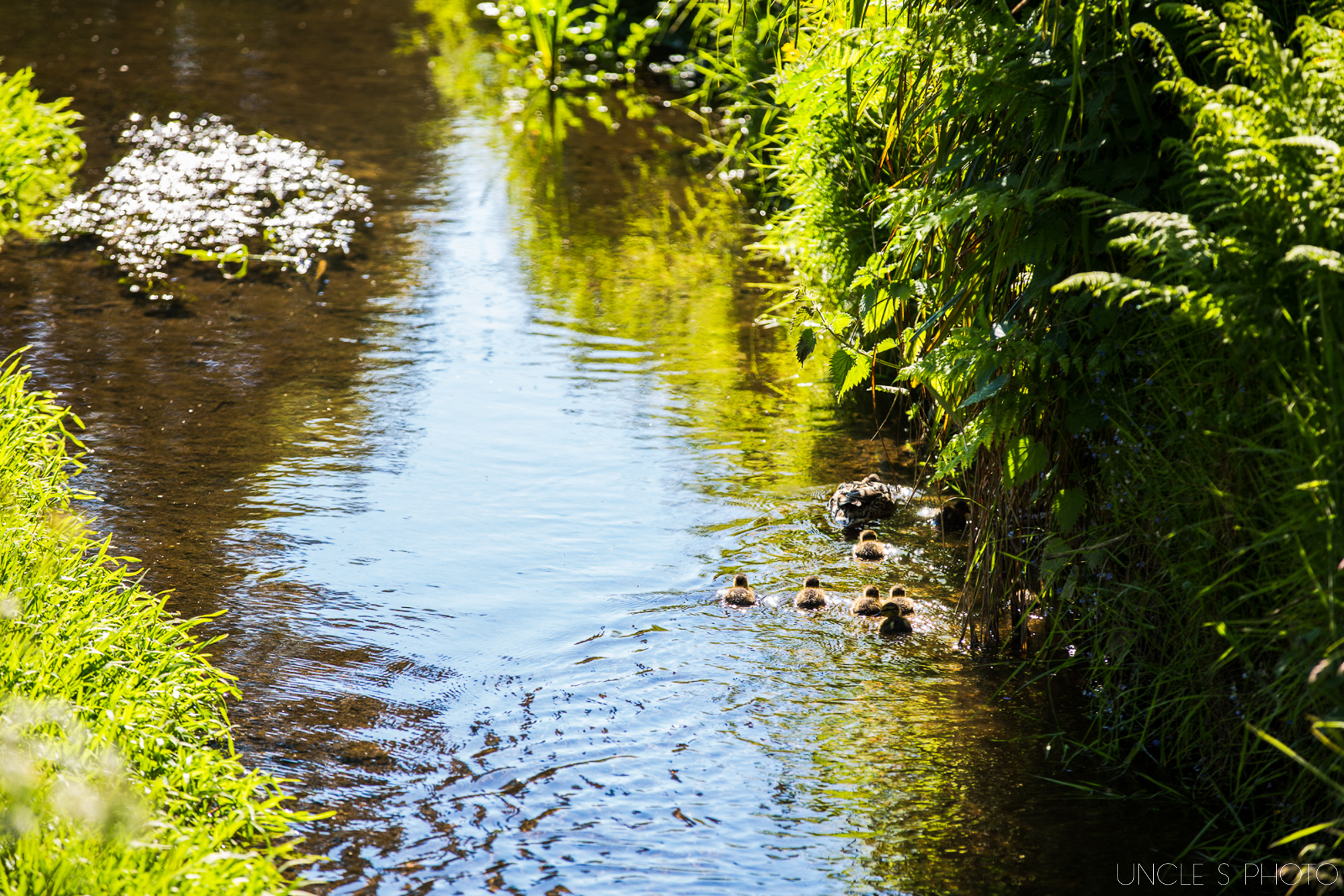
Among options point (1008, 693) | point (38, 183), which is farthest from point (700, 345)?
point (38, 183)

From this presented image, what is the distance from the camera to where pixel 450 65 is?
42.5ft

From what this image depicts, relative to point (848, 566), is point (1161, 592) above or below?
above

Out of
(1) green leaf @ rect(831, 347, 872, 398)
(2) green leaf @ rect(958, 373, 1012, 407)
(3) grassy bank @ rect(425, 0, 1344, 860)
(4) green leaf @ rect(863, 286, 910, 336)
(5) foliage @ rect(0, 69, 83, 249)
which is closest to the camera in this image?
(3) grassy bank @ rect(425, 0, 1344, 860)

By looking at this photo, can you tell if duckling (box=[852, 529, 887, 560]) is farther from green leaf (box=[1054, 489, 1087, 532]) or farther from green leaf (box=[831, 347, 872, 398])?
green leaf (box=[1054, 489, 1087, 532])

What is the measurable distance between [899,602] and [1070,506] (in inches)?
38.9

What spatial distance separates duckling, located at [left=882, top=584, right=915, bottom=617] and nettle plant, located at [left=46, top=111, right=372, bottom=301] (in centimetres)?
494

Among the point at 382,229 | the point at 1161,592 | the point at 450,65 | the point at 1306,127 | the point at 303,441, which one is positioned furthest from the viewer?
the point at 450,65

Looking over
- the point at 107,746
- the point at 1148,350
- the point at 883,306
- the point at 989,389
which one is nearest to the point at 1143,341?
the point at 1148,350

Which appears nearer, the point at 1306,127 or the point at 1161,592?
the point at 1306,127

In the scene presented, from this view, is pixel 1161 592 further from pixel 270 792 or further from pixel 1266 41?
pixel 270 792

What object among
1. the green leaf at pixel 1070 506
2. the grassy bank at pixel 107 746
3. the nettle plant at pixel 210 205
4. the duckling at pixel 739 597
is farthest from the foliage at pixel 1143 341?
the nettle plant at pixel 210 205

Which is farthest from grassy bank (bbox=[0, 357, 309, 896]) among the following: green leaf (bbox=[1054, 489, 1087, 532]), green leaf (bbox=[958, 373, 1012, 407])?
green leaf (bbox=[1054, 489, 1087, 532])

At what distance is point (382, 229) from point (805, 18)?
3.88 m

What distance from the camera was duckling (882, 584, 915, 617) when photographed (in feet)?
14.9
